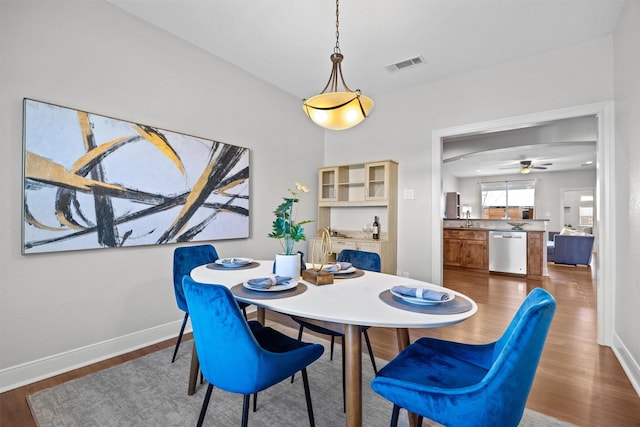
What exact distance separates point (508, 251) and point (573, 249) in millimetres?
2060

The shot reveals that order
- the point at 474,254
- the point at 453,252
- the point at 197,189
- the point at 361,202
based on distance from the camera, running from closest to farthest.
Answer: the point at 197,189 < the point at 361,202 < the point at 474,254 < the point at 453,252

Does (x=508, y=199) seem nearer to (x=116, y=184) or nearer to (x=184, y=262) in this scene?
(x=184, y=262)

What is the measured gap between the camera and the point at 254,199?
138 inches

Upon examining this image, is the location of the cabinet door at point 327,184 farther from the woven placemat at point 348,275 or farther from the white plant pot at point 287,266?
the white plant pot at point 287,266

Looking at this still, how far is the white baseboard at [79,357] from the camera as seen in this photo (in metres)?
1.89

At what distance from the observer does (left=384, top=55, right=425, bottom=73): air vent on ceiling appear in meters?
3.12

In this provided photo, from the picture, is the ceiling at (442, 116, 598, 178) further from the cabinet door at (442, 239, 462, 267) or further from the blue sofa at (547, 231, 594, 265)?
the blue sofa at (547, 231, 594, 265)

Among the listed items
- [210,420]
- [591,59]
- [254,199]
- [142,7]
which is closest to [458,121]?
[591,59]

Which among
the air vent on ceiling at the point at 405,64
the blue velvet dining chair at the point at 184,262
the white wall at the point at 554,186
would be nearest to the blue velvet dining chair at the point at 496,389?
the blue velvet dining chair at the point at 184,262

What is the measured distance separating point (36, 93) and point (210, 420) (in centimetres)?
233

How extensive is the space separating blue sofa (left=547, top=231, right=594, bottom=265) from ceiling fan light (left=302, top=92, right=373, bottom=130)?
687 cm

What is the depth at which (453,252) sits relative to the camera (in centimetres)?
637

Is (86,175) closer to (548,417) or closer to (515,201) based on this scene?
(548,417)

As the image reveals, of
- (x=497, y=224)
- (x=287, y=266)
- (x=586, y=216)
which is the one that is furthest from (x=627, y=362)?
(x=586, y=216)
